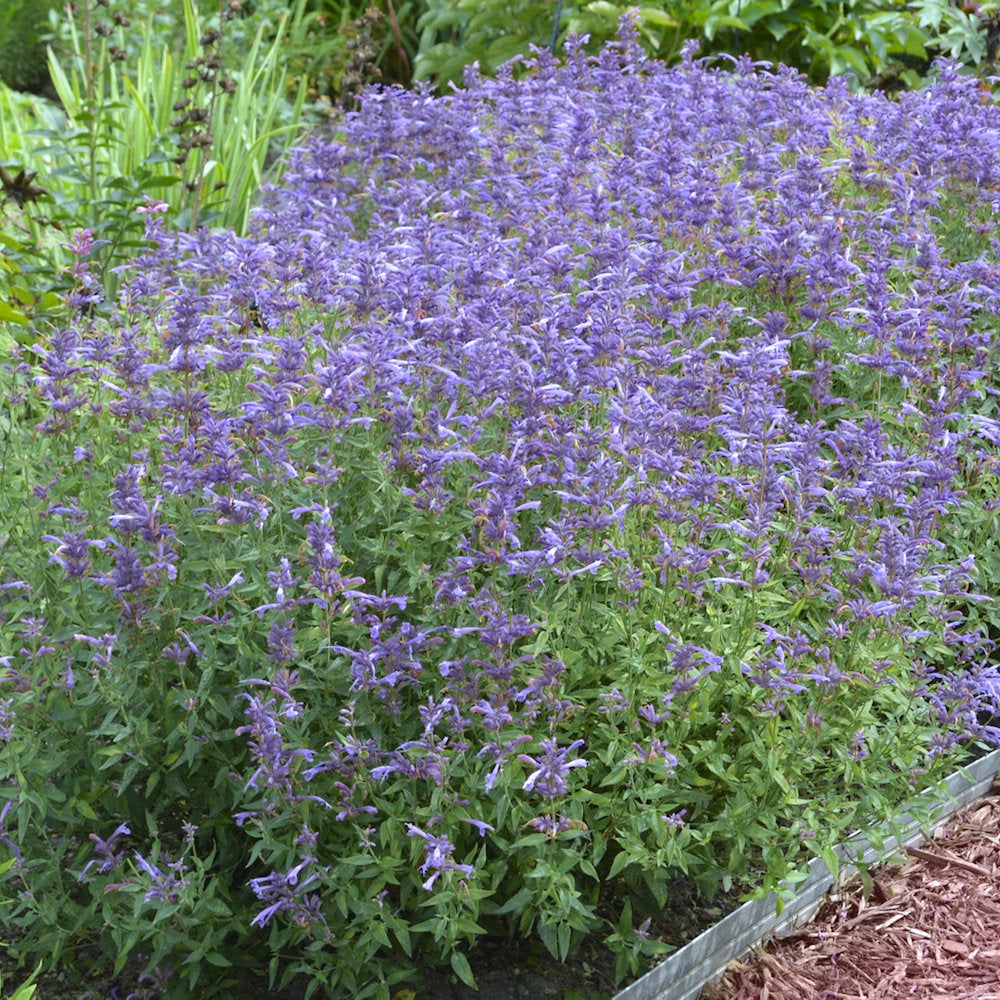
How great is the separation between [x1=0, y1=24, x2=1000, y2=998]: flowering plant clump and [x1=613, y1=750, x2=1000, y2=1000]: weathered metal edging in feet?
0.31

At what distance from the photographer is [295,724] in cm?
286

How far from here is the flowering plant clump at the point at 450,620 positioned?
271 cm

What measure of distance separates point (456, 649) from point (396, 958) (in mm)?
786

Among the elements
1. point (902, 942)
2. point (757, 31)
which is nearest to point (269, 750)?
point (902, 942)

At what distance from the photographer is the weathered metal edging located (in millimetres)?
3037

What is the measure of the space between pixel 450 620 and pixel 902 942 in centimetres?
159

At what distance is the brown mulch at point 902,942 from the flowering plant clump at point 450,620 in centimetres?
27

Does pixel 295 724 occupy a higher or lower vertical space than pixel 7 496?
lower

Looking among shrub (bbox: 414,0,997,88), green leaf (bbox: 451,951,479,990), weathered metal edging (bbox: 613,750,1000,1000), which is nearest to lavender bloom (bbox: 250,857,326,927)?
green leaf (bbox: 451,951,479,990)

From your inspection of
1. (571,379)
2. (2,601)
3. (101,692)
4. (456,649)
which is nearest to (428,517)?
(456,649)

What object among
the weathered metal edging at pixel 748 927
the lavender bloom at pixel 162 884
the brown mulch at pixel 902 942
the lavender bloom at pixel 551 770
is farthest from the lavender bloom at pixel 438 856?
the brown mulch at pixel 902 942

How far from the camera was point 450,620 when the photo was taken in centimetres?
283

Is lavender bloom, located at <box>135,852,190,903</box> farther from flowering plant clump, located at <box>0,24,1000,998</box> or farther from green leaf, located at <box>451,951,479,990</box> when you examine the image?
green leaf, located at <box>451,951,479,990</box>

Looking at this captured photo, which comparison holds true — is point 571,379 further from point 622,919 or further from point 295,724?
point 622,919
